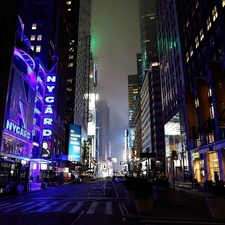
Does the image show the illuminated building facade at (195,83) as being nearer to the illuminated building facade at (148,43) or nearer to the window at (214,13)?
the window at (214,13)

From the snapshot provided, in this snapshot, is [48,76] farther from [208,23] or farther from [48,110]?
[208,23]

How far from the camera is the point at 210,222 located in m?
11.0

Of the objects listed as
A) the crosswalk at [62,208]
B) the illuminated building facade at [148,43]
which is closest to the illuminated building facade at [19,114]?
A: the crosswalk at [62,208]

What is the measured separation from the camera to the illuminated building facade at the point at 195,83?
136 ft

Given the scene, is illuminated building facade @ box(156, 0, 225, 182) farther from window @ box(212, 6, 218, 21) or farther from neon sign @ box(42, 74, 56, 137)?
neon sign @ box(42, 74, 56, 137)

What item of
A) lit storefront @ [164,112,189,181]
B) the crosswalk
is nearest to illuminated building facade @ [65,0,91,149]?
lit storefront @ [164,112,189,181]

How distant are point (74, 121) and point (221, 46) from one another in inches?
3114

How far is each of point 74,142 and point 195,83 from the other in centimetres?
6880

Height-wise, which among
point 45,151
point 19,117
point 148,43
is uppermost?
point 148,43

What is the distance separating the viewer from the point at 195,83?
4597 cm

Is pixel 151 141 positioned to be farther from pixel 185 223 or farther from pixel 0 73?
pixel 185 223

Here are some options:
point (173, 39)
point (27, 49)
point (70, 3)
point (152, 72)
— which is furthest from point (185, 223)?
point (70, 3)

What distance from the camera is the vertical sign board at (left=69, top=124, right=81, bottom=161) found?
100812 millimetres

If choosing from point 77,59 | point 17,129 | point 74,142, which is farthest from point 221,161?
point 77,59
